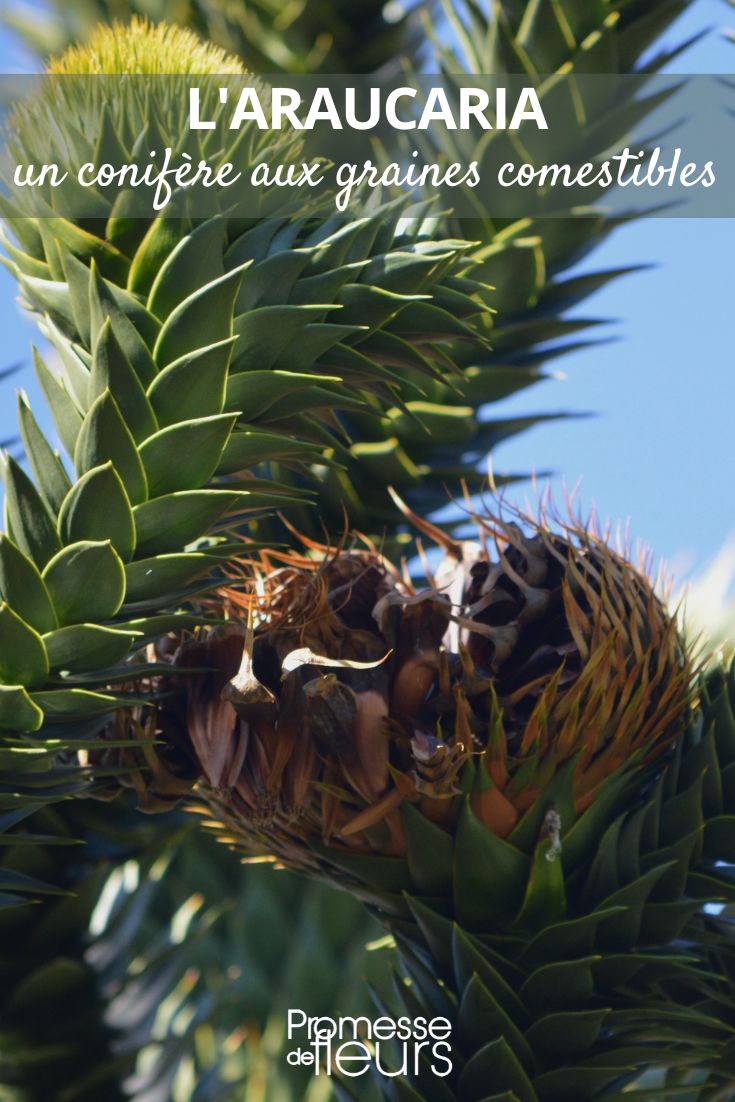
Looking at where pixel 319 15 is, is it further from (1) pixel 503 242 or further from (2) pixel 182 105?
(2) pixel 182 105

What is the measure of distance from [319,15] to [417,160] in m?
0.50

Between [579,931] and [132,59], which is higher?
[132,59]

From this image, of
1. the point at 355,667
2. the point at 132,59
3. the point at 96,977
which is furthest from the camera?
the point at 96,977

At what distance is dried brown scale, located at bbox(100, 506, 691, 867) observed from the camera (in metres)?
0.76

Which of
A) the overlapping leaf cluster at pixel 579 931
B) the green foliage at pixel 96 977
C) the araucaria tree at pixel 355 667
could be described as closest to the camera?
the araucaria tree at pixel 355 667

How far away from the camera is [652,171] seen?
115 cm

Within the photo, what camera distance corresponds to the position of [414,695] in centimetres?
78

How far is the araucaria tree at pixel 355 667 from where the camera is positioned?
0.71 m

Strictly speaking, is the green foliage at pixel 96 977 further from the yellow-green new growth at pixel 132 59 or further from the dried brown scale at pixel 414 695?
the yellow-green new growth at pixel 132 59

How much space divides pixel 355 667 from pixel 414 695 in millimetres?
52

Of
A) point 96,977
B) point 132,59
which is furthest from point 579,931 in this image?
point 132,59

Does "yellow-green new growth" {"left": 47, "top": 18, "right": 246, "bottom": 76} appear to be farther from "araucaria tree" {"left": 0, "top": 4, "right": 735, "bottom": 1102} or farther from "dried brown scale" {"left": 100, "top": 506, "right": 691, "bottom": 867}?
"dried brown scale" {"left": 100, "top": 506, "right": 691, "bottom": 867}

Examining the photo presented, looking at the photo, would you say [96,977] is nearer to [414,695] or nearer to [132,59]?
[414,695]

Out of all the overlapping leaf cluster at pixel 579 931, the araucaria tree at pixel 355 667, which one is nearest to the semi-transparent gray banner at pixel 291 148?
the araucaria tree at pixel 355 667
